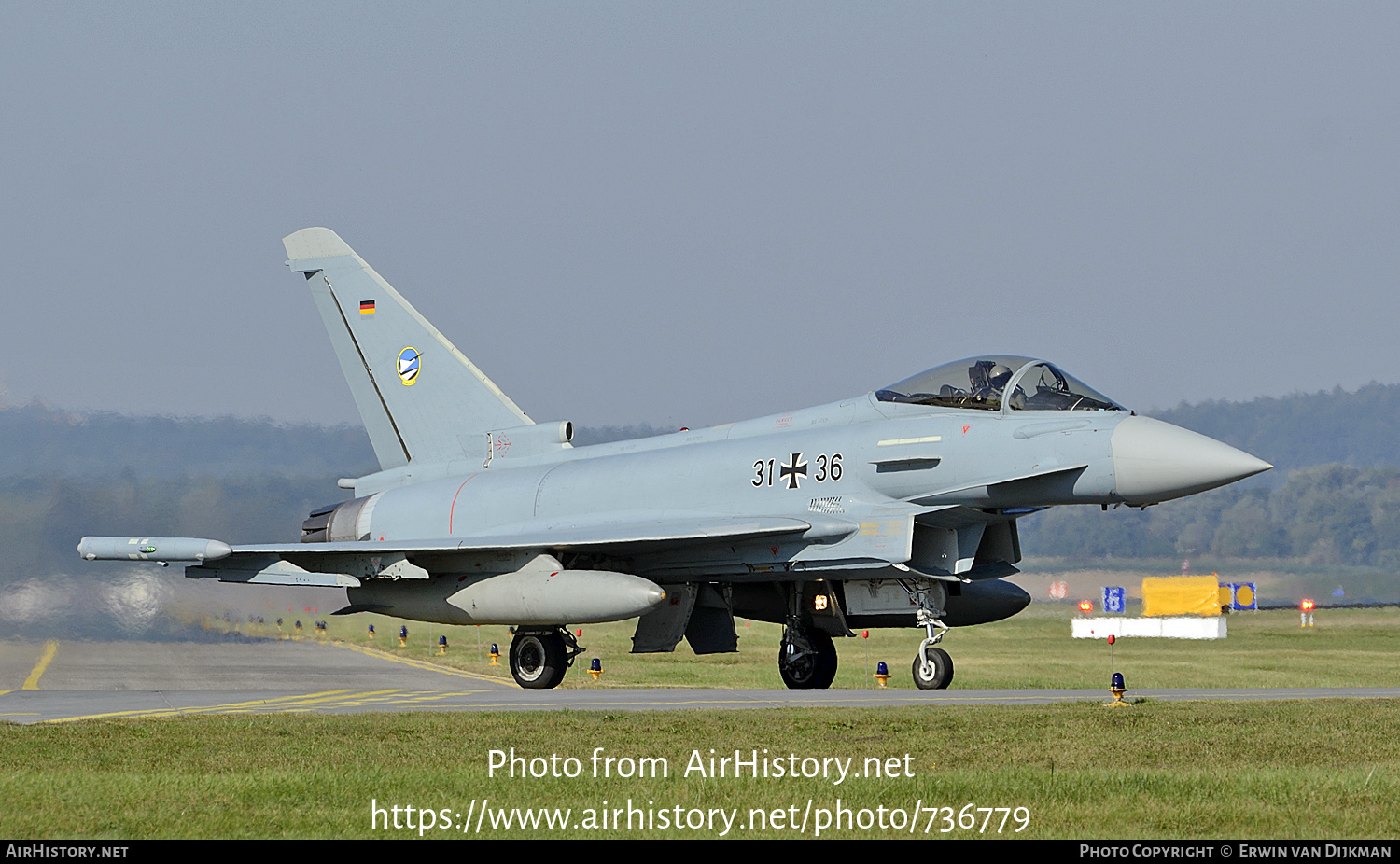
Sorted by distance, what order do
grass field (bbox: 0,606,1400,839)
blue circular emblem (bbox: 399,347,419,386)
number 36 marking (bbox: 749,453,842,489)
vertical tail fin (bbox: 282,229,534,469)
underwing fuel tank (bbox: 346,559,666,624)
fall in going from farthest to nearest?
blue circular emblem (bbox: 399,347,419,386) < vertical tail fin (bbox: 282,229,534,469) < number 36 marking (bbox: 749,453,842,489) < underwing fuel tank (bbox: 346,559,666,624) < grass field (bbox: 0,606,1400,839)

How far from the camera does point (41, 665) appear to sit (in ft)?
66.5

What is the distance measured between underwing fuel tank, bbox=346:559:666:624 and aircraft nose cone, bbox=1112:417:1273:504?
4669 millimetres

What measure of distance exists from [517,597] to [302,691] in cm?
316

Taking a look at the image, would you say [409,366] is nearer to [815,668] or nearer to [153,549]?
[153,549]

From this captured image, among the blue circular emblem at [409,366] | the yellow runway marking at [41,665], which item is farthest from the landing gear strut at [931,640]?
the yellow runway marking at [41,665]

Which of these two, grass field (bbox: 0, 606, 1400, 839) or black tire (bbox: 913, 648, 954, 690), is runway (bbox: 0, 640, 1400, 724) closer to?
black tire (bbox: 913, 648, 954, 690)

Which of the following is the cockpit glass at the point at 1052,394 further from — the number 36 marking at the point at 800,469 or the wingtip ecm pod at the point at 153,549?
the wingtip ecm pod at the point at 153,549

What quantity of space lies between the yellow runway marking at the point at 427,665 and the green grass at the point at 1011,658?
0.32 m

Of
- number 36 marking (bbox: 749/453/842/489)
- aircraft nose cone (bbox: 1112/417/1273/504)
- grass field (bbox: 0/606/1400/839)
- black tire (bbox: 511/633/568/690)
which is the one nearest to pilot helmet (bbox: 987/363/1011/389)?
aircraft nose cone (bbox: 1112/417/1273/504)

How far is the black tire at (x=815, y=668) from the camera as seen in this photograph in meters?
16.3

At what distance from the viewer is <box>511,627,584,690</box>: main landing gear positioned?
16.5 meters

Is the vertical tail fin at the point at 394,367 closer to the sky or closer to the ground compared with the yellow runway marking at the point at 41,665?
closer to the sky

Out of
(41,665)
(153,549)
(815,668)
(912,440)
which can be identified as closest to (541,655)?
(815,668)

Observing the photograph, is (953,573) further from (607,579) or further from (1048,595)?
(1048,595)
